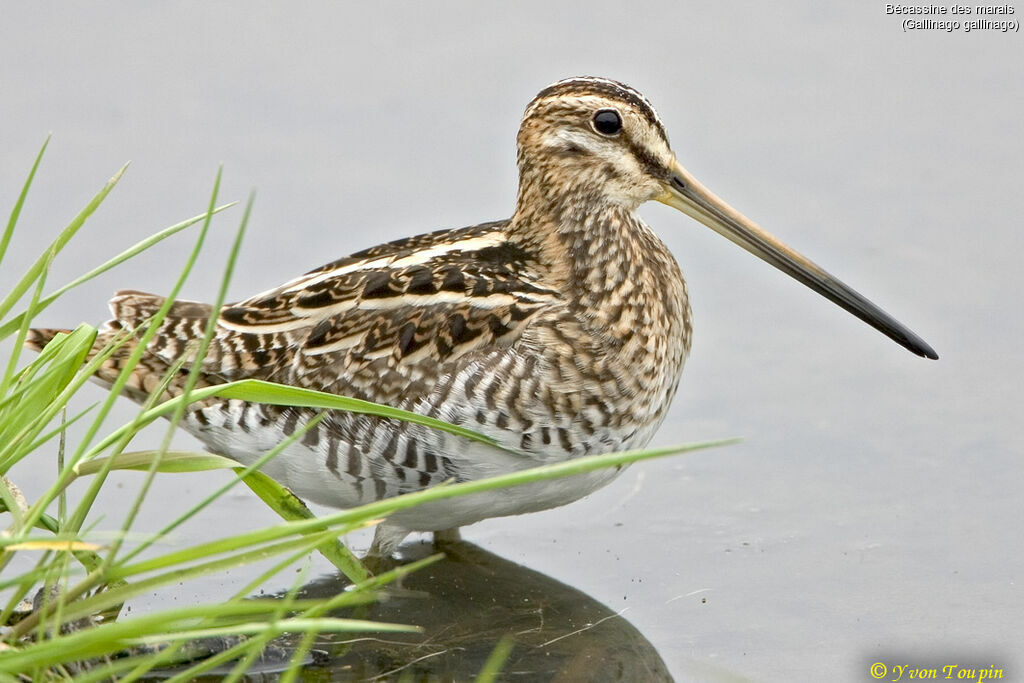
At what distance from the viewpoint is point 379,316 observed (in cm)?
524

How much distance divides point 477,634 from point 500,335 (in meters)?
1.03

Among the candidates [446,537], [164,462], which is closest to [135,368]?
[446,537]

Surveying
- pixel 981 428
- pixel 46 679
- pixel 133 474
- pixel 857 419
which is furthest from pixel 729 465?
pixel 46 679

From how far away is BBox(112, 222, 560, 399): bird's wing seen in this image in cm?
514

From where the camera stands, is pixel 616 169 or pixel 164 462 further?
pixel 616 169

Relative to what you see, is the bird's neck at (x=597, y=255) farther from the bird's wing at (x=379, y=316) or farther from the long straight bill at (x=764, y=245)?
the long straight bill at (x=764, y=245)

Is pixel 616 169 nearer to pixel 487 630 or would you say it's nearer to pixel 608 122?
Answer: pixel 608 122

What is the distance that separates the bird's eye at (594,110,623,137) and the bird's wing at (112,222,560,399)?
54cm

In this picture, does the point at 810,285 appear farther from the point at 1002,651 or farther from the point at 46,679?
the point at 46,679

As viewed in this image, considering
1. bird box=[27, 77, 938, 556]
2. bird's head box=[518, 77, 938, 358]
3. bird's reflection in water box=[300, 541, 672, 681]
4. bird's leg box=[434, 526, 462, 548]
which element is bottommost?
bird's reflection in water box=[300, 541, 672, 681]

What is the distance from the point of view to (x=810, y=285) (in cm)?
561

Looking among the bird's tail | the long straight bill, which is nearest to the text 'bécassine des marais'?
the long straight bill

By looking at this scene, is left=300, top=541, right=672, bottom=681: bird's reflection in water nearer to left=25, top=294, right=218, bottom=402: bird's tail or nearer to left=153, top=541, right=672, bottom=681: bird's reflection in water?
left=153, top=541, right=672, bottom=681: bird's reflection in water

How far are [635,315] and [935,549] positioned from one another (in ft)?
4.64
